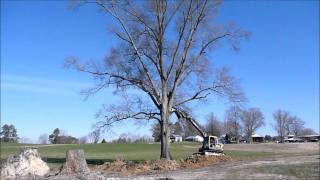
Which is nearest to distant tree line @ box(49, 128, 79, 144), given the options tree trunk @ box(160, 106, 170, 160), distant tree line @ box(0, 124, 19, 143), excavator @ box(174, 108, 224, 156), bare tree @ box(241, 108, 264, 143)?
distant tree line @ box(0, 124, 19, 143)

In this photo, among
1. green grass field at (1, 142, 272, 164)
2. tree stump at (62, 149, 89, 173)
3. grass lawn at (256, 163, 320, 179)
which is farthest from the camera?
green grass field at (1, 142, 272, 164)

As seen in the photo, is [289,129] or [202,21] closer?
[202,21]

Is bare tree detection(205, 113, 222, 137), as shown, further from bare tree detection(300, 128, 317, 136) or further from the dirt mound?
the dirt mound

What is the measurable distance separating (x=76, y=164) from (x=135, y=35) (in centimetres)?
1744

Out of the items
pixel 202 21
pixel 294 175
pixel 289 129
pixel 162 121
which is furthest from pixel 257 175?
pixel 289 129

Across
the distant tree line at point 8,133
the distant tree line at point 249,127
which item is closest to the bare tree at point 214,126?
the distant tree line at point 249,127

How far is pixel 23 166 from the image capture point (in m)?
22.0

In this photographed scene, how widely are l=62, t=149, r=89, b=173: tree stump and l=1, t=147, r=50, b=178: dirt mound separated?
3.25 feet

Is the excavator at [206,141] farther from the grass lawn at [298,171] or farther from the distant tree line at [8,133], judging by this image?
the distant tree line at [8,133]

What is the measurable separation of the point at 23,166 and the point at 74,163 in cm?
254

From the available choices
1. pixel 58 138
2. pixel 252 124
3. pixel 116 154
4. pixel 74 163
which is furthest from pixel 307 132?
pixel 74 163

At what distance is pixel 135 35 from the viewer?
3884 centimetres

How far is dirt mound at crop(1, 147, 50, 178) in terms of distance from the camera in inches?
856

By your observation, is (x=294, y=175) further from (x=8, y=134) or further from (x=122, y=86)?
(x=8, y=134)
